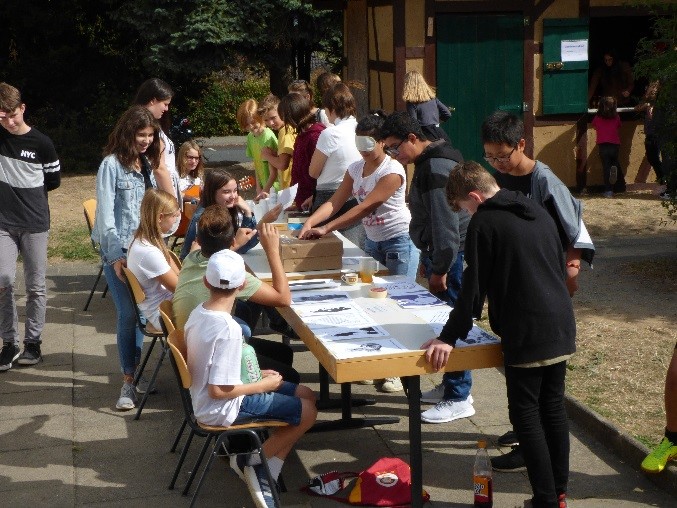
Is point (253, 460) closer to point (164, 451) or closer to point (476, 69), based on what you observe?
point (164, 451)

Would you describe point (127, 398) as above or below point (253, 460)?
below

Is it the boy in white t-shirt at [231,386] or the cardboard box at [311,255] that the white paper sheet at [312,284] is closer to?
the cardboard box at [311,255]

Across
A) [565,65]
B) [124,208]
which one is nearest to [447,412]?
[124,208]

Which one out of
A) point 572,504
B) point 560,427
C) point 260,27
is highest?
point 260,27

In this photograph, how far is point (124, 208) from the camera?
6699 mm

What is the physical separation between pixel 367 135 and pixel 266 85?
22605 mm

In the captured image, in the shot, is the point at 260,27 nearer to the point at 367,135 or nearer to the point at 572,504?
the point at 367,135

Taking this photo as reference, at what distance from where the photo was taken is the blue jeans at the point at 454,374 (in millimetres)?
6082

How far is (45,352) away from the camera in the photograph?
7738 mm

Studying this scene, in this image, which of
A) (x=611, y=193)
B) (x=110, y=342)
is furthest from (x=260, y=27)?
(x=110, y=342)

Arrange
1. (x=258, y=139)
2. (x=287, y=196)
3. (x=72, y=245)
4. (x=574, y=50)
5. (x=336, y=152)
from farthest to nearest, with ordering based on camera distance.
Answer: (x=574, y=50) < (x=72, y=245) < (x=258, y=139) < (x=336, y=152) < (x=287, y=196)

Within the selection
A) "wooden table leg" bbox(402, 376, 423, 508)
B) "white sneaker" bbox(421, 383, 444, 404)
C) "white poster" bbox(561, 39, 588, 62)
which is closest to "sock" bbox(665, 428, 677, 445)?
"wooden table leg" bbox(402, 376, 423, 508)

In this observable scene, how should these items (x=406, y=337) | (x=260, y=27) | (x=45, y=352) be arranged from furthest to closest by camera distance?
(x=260, y=27), (x=45, y=352), (x=406, y=337)

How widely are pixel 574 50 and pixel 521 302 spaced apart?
Result: 9.35 meters
